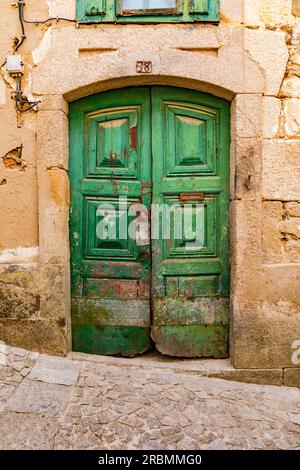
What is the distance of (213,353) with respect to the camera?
11.5ft

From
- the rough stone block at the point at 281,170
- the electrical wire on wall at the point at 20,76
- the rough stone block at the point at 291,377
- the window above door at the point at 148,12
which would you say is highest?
the window above door at the point at 148,12

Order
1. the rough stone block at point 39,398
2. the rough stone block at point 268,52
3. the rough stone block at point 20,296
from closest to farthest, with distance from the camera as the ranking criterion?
the rough stone block at point 39,398, the rough stone block at point 268,52, the rough stone block at point 20,296

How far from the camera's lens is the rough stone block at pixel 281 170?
329 centimetres

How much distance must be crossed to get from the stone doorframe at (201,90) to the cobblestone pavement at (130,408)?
0.33 metres

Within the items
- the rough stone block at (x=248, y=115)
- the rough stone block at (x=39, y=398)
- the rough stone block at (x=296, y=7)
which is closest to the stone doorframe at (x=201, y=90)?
the rough stone block at (x=248, y=115)

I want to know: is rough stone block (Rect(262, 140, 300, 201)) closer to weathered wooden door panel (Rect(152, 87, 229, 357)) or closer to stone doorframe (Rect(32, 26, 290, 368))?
stone doorframe (Rect(32, 26, 290, 368))

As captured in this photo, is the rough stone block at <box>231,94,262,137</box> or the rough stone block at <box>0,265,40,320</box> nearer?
the rough stone block at <box>231,94,262,137</box>

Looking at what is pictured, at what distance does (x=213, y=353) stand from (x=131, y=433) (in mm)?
1227

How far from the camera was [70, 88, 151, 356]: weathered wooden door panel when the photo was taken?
3434 mm

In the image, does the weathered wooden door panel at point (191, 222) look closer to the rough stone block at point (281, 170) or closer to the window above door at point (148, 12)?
the rough stone block at point (281, 170)

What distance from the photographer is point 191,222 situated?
3457 mm

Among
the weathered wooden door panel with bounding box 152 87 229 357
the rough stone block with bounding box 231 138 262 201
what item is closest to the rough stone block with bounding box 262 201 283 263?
the rough stone block with bounding box 231 138 262 201

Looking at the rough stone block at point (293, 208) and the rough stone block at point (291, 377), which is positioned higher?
the rough stone block at point (293, 208)

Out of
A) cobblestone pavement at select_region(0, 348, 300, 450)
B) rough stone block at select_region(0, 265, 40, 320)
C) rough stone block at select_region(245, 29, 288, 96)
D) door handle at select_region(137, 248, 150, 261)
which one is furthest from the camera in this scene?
door handle at select_region(137, 248, 150, 261)
